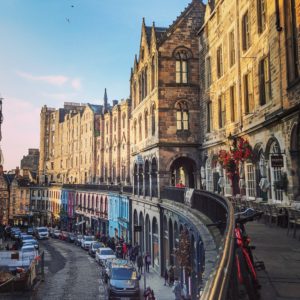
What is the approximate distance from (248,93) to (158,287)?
14.4 meters

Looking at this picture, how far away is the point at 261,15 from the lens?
17.8 meters

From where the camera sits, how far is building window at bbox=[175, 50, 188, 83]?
2889 cm

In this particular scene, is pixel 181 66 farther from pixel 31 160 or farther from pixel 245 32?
pixel 31 160

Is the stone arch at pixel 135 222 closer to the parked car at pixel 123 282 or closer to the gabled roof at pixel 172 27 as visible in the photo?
the parked car at pixel 123 282

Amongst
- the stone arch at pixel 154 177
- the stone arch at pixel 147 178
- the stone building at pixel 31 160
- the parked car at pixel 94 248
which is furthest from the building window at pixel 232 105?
the stone building at pixel 31 160

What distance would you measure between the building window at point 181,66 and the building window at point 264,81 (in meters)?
11.6

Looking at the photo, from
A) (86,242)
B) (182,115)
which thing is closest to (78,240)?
(86,242)

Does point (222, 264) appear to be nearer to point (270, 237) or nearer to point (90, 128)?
point (270, 237)

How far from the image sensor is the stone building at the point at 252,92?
14.6 meters

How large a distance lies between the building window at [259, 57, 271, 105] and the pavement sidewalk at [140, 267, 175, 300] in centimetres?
1326

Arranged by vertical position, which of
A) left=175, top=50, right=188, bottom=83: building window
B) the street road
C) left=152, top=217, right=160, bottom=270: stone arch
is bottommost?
the street road

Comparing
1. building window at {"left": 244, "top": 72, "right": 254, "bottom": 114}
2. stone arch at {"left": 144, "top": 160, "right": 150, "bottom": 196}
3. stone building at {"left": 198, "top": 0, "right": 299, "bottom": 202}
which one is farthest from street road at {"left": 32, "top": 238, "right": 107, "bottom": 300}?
building window at {"left": 244, "top": 72, "right": 254, "bottom": 114}

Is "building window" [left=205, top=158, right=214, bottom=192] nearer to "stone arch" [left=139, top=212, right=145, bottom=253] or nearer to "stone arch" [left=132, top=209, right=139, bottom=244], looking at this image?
"stone arch" [left=139, top=212, right=145, bottom=253]

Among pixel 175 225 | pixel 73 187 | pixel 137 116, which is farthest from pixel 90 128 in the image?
pixel 175 225
